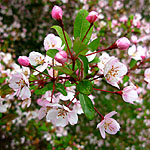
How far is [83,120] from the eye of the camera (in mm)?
3473

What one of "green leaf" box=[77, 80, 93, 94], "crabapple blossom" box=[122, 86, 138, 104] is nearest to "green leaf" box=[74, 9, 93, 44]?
"green leaf" box=[77, 80, 93, 94]

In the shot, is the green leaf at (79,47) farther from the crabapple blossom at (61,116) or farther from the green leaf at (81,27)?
the crabapple blossom at (61,116)

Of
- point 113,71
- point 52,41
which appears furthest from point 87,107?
point 52,41

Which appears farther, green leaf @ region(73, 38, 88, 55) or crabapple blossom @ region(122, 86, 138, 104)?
crabapple blossom @ region(122, 86, 138, 104)

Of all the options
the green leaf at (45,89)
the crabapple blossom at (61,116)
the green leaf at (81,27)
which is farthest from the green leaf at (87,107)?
the green leaf at (81,27)

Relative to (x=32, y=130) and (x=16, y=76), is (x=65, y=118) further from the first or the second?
(x=32, y=130)

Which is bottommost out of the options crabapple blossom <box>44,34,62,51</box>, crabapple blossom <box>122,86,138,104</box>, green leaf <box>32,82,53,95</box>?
crabapple blossom <box>122,86,138,104</box>

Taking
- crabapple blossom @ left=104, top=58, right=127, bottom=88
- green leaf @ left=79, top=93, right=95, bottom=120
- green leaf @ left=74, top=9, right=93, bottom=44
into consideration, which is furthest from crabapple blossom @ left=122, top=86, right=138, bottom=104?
green leaf @ left=74, top=9, right=93, bottom=44

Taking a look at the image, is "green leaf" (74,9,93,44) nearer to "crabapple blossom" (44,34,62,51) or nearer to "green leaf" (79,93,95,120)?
"crabapple blossom" (44,34,62,51)

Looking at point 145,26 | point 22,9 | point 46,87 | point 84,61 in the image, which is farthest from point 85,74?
point 22,9

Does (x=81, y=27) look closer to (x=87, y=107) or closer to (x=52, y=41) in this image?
(x=52, y=41)

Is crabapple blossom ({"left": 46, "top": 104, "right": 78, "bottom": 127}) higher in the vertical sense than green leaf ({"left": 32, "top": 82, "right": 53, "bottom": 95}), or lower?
lower

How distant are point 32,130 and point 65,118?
84.8 inches

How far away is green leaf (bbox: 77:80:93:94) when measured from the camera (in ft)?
2.57
